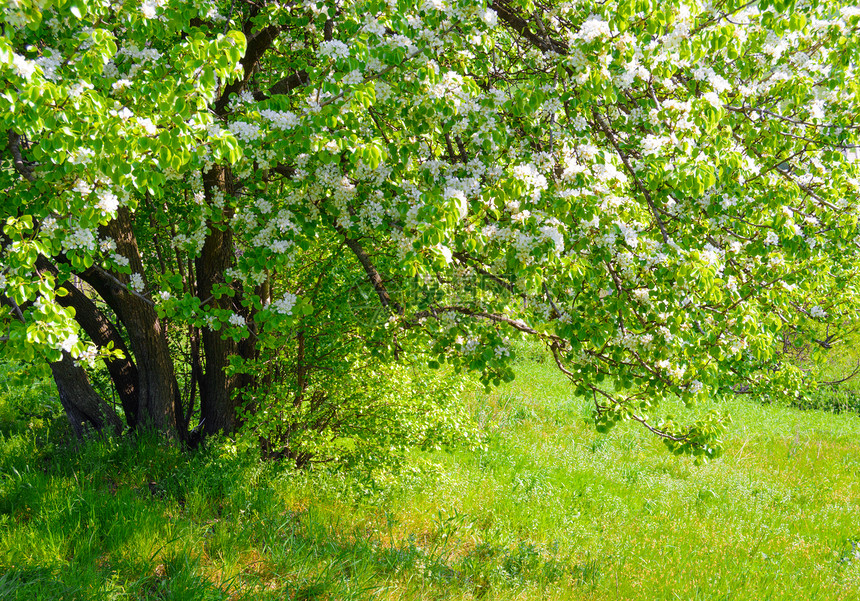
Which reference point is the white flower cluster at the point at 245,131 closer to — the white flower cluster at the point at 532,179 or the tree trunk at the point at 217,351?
the white flower cluster at the point at 532,179

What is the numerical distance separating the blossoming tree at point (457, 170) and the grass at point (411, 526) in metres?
0.92

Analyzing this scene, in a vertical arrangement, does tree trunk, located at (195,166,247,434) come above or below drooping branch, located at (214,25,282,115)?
below

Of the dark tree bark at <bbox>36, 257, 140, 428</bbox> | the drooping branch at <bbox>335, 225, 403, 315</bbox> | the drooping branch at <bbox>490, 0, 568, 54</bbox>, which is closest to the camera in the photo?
the drooping branch at <bbox>490, 0, 568, 54</bbox>

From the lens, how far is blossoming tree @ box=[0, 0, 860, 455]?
2434mm

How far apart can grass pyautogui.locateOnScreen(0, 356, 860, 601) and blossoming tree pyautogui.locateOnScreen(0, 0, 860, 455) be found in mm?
919

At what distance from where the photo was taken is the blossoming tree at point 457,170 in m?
2.43

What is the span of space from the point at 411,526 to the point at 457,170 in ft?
11.1

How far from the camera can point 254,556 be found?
3.92 meters

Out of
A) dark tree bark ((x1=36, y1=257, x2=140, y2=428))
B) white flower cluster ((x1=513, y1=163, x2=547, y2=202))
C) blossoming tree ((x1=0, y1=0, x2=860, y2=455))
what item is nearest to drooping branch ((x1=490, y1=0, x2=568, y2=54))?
blossoming tree ((x1=0, y1=0, x2=860, y2=455))

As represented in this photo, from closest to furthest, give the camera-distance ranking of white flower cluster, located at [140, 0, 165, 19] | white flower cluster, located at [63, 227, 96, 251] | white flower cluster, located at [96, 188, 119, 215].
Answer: white flower cluster, located at [96, 188, 119, 215] → white flower cluster, located at [63, 227, 96, 251] → white flower cluster, located at [140, 0, 165, 19]

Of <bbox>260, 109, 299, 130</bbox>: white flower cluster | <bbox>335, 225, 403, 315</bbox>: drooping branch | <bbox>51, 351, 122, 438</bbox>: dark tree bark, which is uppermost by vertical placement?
<bbox>260, 109, 299, 130</bbox>: white flower cluster

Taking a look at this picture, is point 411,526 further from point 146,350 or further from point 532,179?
point 532,179

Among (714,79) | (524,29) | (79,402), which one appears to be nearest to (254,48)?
(524,29)

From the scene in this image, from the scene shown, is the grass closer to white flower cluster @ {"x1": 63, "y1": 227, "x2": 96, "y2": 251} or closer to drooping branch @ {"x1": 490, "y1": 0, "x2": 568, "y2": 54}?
white flower cluster @ {"x1": 63, "y1": 227, "x2": 96, "y2": 251}
